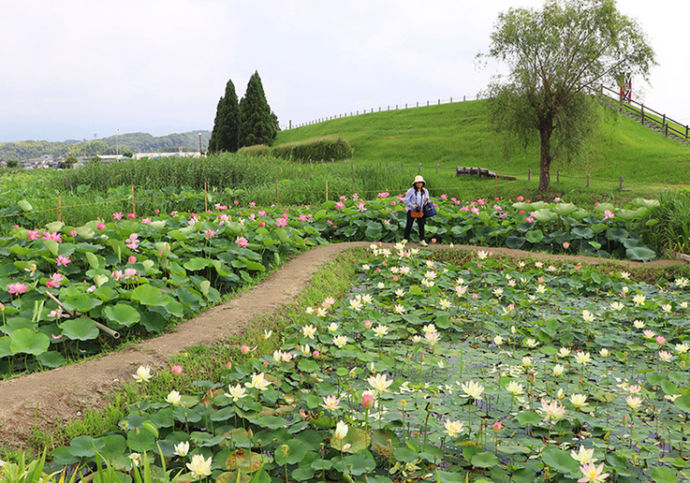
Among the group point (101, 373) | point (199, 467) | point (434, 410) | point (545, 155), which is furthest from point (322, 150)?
point (199, 467)

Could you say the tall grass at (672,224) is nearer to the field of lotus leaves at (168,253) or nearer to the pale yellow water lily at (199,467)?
the field of lotus leaves at (168,253)

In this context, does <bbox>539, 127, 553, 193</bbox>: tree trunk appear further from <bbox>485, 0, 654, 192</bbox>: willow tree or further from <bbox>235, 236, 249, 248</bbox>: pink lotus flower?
<bbox>235, 236, 249, 248</bbox>: pink lotus flower

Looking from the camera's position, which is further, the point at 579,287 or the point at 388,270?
the point at 388,270

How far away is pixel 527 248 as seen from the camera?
796cm

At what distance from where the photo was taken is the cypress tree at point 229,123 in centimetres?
4069

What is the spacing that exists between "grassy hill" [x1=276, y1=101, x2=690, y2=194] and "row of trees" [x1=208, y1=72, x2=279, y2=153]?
738 centimetres

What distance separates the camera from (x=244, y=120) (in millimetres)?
40031

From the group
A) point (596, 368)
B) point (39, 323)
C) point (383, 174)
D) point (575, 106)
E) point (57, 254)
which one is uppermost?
point (575, 106)

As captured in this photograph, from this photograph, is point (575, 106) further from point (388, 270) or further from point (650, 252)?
point (388, 270)

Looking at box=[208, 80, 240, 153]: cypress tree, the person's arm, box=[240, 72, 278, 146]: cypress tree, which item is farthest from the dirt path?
box=[208, 80, 240, 153]: cypress tree

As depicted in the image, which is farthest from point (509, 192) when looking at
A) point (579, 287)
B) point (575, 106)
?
point (579, 287)

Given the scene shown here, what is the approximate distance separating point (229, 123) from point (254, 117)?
2.61 metres

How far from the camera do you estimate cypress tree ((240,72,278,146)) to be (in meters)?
39.5

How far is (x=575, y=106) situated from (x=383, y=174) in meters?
8.01
